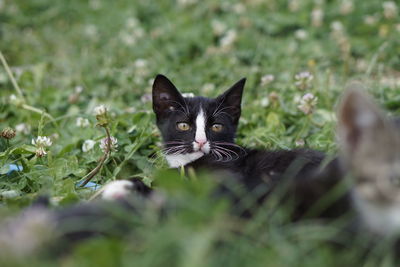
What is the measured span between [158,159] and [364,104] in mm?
1789

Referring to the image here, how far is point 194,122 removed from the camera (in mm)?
3436

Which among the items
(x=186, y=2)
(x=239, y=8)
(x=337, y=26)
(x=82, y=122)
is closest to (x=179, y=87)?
(x=82, y=122)

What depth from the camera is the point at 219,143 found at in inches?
133

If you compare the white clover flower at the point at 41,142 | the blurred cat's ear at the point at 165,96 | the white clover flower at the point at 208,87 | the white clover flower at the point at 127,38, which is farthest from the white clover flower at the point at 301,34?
the white clover flower at the point at 41,142

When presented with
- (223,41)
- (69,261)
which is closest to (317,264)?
(69,261)

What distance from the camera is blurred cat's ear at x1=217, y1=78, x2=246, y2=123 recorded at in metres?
3.61

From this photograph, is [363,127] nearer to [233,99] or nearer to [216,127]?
[216,127]

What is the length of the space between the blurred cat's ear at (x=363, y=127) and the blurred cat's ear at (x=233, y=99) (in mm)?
1640

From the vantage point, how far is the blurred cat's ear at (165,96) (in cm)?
354

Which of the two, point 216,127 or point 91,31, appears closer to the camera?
point 216,127

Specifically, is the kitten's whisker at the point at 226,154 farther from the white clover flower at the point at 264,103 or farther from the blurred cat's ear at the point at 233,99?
the white clover flower at the point at 264,103

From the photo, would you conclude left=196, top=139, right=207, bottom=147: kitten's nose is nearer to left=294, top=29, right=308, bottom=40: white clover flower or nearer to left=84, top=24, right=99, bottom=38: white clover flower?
left=294, top=29, right=308, bottom=40: white clover flower

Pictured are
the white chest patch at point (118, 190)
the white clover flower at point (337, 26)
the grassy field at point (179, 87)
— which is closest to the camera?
the grassy field at point (179, 87)

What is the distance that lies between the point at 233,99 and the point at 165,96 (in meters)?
0.48
